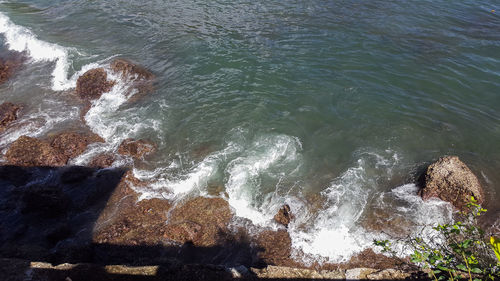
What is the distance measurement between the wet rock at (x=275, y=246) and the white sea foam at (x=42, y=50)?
13.3 meters

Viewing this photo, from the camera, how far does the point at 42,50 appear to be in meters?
19.5

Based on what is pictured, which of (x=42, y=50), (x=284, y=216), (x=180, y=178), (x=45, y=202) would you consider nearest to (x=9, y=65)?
(x=42, y=50)

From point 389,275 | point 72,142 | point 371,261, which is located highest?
point 389,275

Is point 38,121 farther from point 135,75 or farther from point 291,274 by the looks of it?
point 291,274

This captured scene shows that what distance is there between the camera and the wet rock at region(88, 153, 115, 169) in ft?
37.2

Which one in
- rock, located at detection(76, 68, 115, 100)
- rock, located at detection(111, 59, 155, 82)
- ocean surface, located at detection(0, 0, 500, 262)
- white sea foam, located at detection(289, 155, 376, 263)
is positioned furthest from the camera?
rock, located at detection(111, 59, 155, 82)

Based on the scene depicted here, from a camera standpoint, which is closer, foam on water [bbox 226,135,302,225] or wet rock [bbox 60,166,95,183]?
foam on water [bbox 226,135,302,225]

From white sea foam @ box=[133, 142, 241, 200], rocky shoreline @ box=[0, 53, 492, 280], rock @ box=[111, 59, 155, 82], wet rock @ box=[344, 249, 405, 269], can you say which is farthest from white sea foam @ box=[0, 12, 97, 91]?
wet rock @ box=[344, 249, 405, 269]

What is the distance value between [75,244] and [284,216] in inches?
236

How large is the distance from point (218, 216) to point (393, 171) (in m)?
6.31

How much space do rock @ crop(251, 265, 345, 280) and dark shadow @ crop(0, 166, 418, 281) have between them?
0.86 feet

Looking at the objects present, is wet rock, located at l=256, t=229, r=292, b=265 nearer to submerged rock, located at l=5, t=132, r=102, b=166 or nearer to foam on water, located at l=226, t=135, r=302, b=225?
foam on water, located at l=226, t=135, r=302, b=225

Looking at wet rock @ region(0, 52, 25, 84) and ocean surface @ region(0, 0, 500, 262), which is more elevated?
ocean surface @ region(0, 0, 500, 262)

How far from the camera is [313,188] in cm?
1042
